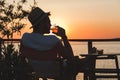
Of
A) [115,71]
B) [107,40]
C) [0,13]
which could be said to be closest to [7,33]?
[0,13]

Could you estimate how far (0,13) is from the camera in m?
19.3

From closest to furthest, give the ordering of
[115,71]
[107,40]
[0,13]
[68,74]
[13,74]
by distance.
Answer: [68,74] → [115,71] → [13,74] → [107,40] → [0,13]

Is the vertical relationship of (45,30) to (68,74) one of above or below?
above

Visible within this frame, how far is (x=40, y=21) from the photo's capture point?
5.18 m

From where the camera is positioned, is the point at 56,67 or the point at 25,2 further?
the point at 25,2

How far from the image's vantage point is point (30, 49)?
5195 millimetres

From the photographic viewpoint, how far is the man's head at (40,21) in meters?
5.18

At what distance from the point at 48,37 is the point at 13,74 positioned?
218 cm

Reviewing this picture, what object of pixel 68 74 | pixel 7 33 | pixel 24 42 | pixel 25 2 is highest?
pixel 25 2

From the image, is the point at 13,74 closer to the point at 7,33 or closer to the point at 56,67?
the point at 56,67

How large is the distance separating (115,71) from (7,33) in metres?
12.9

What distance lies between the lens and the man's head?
204 inches

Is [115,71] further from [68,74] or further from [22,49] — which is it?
[22,49]

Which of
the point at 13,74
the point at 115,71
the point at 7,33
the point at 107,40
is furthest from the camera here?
the point at 7,33
